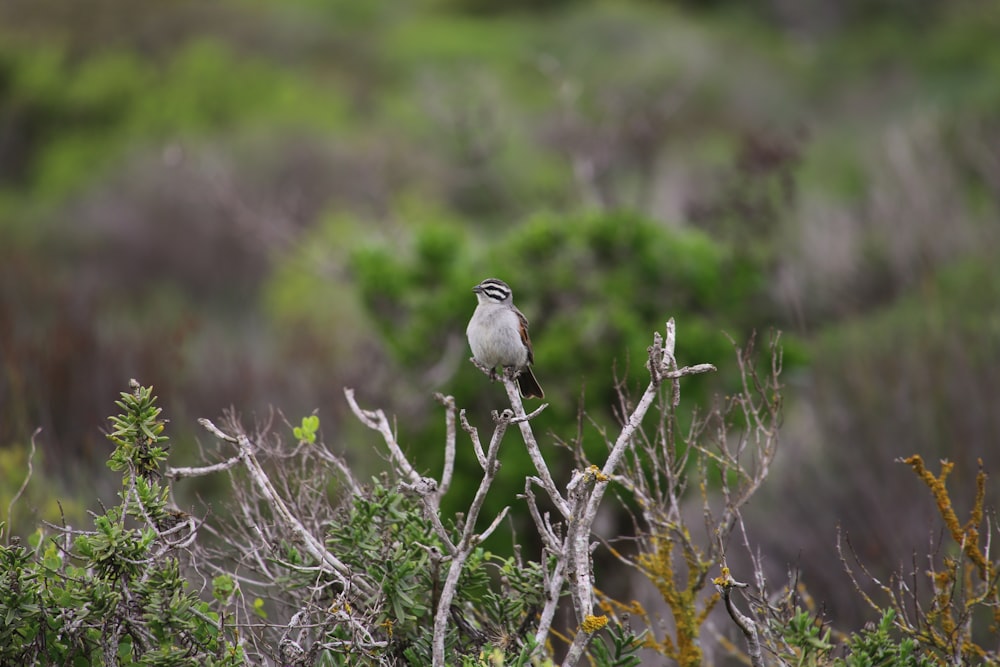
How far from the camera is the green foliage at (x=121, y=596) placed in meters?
3.26

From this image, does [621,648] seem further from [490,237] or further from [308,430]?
[490,237]

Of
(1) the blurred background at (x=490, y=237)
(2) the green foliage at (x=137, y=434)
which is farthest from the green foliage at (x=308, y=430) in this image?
(2) the green foliage at (x=137, y=434)

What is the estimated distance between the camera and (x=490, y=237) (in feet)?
56.3

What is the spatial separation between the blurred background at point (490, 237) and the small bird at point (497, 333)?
0.69 metres

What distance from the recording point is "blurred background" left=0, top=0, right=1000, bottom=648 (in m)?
7.57

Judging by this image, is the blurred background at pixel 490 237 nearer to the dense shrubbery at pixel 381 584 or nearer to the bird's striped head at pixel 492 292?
the dense shrubbery at pixel 381 584

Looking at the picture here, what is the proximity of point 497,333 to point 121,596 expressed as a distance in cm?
218

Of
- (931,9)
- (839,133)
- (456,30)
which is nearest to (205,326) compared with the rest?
(839,133)

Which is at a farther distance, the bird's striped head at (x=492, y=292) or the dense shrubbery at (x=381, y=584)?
the bird's striped head at (x=492, y=292)

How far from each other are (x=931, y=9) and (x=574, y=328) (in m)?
31.5

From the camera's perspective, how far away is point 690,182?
706 inches

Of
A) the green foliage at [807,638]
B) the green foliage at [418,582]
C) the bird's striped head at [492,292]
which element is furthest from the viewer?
the bird's striped head at [492,292]

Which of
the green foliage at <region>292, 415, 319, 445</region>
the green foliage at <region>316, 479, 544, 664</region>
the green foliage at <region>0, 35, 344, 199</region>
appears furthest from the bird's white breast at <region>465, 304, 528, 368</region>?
the green foliage at <region>0, 35, 344, 199</region>

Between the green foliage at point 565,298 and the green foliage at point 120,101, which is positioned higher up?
the green foliage at point 565,298
